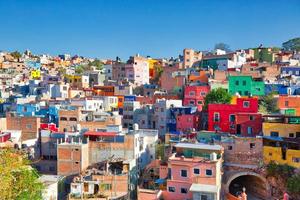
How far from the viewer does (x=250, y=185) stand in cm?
2612

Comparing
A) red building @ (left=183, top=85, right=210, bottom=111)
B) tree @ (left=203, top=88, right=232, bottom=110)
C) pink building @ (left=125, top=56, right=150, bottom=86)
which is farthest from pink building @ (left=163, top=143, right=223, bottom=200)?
pink building @ (left=125, top=56, right=150, bottom=86)

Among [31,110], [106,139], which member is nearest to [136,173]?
[106,139]

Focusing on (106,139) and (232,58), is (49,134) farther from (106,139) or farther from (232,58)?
(232,58)

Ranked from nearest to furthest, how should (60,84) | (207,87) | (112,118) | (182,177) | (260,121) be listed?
1. (182,177)
2. (260,121)
3. (112,118)
4. (207,87)
5. (60,84)

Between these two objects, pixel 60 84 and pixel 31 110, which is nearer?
pixel 31 110

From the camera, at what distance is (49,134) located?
1090 inches

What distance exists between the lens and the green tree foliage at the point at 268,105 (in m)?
31.5

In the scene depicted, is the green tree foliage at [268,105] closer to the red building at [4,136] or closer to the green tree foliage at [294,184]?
the green tree foliage at [294,184]

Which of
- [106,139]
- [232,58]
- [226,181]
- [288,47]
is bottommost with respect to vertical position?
[226,181]

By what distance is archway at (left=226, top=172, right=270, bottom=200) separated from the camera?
2423cm

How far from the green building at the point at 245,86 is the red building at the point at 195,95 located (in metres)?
2.45

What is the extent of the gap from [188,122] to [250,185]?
715cm

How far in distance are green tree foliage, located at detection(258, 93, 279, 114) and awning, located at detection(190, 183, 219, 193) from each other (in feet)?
39.0

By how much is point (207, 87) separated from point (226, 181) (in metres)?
12.4
